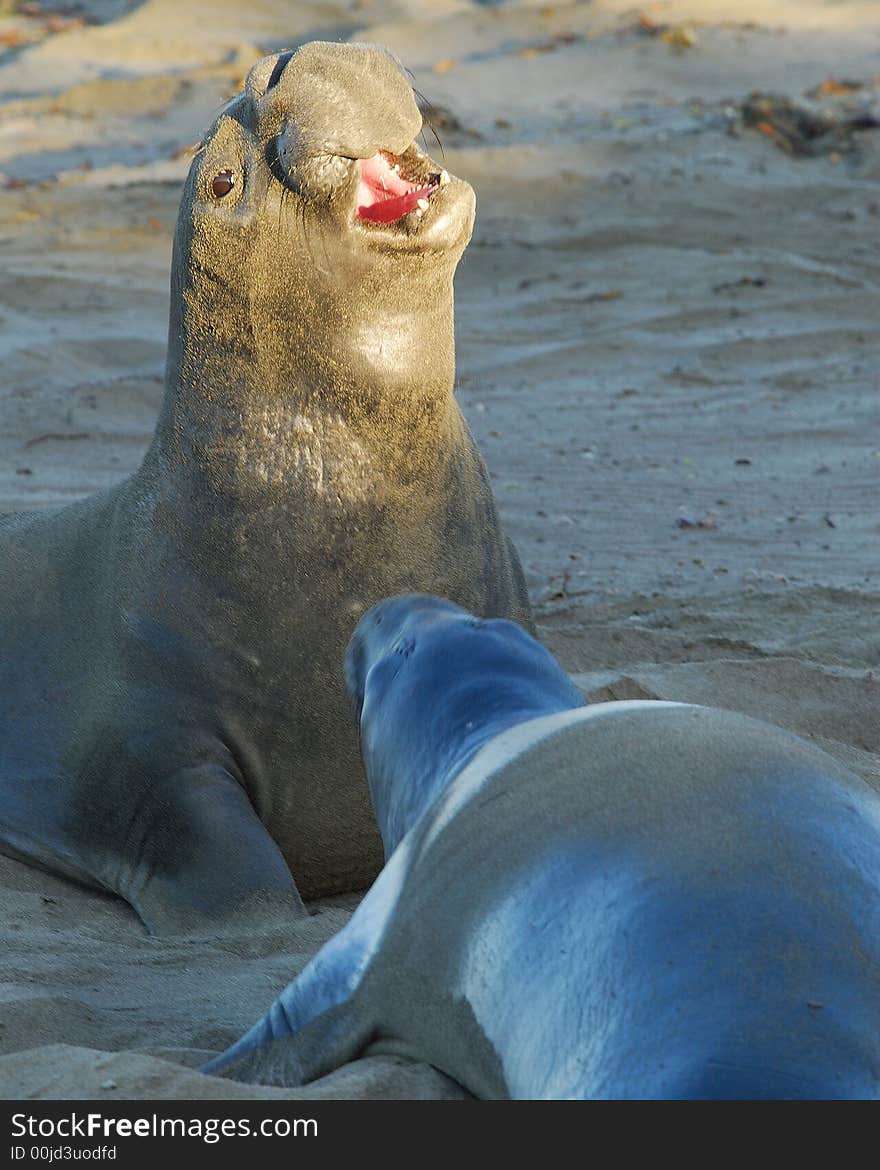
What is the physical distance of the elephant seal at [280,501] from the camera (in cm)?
370

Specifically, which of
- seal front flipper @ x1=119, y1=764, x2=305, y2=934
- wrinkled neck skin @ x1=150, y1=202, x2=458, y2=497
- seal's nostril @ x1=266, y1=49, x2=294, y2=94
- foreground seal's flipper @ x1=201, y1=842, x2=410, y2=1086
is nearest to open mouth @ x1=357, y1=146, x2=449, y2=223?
wrinkled neck skin @ x1=150, y1=202, x2=458, y2=497

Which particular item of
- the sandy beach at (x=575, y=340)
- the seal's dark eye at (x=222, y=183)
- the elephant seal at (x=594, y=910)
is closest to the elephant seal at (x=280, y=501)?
the seal's dark eye at (x=222, y=183)

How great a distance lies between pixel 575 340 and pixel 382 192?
19.1 feet

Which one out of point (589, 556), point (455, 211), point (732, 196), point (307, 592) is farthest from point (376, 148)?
point (732, 196)

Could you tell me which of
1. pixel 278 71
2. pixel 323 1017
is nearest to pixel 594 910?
pixel 323 1017

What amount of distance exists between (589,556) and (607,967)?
442cm

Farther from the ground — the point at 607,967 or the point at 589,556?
the point at 607,967

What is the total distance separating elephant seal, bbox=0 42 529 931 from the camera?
370 centimetres

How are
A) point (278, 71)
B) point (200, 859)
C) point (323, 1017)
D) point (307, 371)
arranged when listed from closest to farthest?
1. point (323, 1017)
2. point (200, 859)
3. point (278, 71)
4. point (307, 371)

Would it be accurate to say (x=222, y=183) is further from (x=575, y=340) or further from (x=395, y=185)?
(x=575, y=340)

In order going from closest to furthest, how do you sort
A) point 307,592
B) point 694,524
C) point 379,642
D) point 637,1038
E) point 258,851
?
point 637,1038
point 379,642
point 258,851
point 307,592
point 694,524

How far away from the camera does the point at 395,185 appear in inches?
149

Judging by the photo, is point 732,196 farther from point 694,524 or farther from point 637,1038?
point 637,1038

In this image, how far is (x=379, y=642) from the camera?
2.95m
